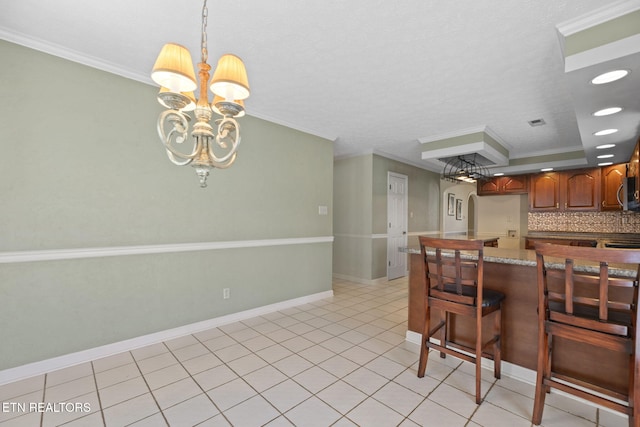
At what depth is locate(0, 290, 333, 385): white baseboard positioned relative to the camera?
2.21m

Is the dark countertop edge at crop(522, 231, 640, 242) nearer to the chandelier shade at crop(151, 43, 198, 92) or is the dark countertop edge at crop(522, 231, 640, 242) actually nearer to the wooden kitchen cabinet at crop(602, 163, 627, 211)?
the wooden kitchen cabinet at crop(602, 163, 627, 211)

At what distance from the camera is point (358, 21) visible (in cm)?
197

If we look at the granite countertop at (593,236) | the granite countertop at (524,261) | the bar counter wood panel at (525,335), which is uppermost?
the granite countertop at (593,236)

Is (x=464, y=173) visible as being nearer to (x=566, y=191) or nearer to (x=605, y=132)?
(x=605, y=132)

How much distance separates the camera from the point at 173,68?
141 centimetres

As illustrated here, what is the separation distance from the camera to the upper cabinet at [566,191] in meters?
5.09

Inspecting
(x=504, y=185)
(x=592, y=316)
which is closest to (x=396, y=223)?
(x=504, y=185)

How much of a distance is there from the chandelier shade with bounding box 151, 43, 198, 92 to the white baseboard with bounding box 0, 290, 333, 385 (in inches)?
95.6

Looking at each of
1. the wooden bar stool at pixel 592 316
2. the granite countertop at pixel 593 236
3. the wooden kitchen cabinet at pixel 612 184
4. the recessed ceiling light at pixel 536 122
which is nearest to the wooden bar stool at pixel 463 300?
the wooden bar stool at pixel 592 316

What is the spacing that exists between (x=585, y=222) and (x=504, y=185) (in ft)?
4.89

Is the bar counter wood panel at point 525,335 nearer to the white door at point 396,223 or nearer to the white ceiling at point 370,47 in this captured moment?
the white ceiling at point 370,47

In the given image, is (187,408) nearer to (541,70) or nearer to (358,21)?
(358,21)

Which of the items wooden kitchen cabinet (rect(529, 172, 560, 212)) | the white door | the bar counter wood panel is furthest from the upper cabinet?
the bar counter wood panel

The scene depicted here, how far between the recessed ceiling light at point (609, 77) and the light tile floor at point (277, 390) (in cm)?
223
